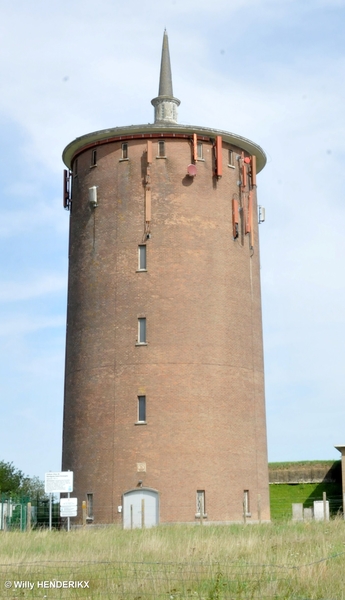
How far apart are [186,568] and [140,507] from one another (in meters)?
21.0

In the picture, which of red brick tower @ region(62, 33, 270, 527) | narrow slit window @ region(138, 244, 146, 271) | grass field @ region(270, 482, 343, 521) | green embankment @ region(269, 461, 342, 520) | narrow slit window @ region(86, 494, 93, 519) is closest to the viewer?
red brick tower @ region(62, 33, 270, 527)

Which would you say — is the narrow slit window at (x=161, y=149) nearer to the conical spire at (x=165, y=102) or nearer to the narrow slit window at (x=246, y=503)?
the conical spire at (x=165, y=102)

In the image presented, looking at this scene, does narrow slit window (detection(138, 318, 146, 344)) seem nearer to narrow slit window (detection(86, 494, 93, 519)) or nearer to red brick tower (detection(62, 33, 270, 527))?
red brick tower (detection(62, 33, 270, 527))

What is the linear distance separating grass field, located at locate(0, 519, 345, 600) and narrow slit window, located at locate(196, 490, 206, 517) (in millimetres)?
13779

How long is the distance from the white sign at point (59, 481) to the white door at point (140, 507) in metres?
3.24

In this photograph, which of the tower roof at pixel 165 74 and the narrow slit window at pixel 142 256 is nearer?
the narrow slit window at pixel 142 256

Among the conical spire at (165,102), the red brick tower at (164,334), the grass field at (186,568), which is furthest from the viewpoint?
the conical spire at (165,102)

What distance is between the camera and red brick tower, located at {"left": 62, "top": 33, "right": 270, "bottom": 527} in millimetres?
39844

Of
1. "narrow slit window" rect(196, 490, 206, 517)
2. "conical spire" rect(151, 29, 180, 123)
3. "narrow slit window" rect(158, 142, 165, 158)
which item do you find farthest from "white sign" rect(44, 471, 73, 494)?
"conical spire" rect(151, 29, 180, 123)

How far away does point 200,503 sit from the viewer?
39531 mm

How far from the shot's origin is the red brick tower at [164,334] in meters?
39.8

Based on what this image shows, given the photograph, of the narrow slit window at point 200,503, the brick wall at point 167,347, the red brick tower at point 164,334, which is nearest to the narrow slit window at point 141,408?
the red brick tower at point 164,334

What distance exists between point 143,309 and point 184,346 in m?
2.49

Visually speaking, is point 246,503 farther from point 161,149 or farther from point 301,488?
point 161,149
